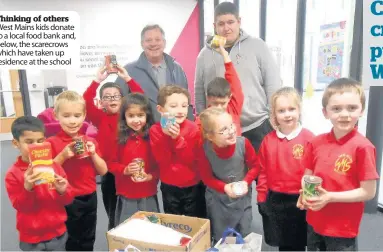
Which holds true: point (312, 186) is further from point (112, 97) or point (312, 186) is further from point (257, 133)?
point (112, 97)

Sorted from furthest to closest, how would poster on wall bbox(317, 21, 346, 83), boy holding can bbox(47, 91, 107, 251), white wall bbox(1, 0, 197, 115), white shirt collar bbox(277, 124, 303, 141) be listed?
white wall bbox(1, 0, 197, 115) < poster on wall bbox(317, 21, 346, 83) < boy holding can bbox(47, 91, 107, 251) < white shirt collar bbox(277, 124, 303, 141)

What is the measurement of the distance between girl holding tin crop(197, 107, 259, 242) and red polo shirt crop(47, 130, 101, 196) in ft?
2.13

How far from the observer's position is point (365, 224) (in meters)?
2.76

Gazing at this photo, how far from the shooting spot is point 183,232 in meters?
1.86

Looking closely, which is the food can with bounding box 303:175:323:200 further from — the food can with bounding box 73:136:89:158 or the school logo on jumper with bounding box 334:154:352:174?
the food can with bounding box 73:136:89:158

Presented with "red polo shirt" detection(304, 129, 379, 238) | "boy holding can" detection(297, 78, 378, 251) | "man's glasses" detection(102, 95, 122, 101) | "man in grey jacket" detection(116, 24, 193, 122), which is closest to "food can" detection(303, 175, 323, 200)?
"boy holding can" detection(297, 78, 378, 251)

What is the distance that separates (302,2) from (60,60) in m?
2.67

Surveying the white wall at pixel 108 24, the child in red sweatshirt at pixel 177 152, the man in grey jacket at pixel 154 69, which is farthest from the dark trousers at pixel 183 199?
the white wall at pixel 108 24

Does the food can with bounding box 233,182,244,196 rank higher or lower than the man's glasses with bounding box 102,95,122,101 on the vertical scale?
lower

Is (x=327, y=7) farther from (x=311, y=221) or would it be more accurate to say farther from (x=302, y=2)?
(x=311, y=221)

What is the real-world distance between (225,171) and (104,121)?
0.89m

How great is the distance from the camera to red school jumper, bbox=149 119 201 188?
1.93 meters

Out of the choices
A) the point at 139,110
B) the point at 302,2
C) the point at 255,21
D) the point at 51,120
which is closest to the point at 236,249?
the point at 139,110

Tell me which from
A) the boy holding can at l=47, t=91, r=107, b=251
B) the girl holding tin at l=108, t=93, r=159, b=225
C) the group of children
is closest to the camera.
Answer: the group of children
